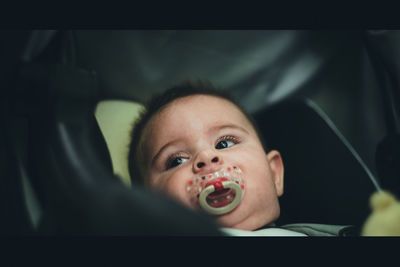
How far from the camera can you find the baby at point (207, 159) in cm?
67

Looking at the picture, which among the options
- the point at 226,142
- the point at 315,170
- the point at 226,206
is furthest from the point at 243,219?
the point at 315,170

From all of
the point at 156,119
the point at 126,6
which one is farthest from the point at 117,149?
the point at 126,6

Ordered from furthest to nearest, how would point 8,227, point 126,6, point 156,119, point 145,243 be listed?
point 156,119 → point 126,6 → point 8,227 → point 145,243

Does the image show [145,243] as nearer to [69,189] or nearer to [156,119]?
[69,189]

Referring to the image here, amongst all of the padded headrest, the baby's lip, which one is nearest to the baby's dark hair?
the padded headrest

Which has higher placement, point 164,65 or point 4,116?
point 164,65

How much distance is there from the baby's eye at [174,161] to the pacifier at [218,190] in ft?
0.28

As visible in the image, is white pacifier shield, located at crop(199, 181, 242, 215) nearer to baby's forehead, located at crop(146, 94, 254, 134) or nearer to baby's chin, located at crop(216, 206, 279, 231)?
baby's chin, located at crop(216, 206, 279, 231)

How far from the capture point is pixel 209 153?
696 mm

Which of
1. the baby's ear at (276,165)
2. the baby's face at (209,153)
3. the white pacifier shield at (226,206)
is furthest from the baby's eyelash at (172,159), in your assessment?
the baby's ear at (276,165)

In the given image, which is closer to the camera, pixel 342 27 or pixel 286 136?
pixel 342 27

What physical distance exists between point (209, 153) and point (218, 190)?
73 mm

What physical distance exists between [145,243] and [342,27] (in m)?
0.58

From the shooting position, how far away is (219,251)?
0.44m
